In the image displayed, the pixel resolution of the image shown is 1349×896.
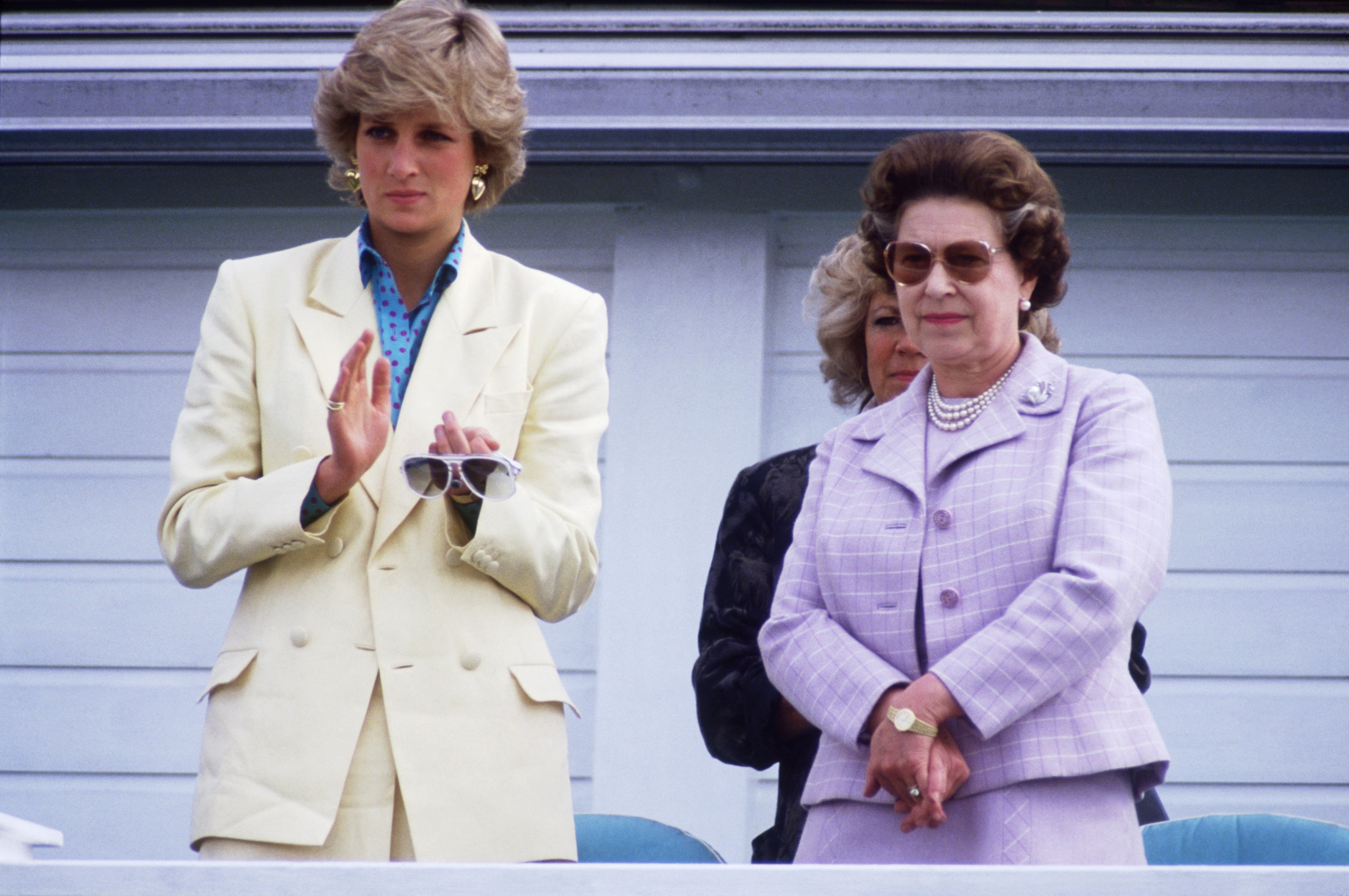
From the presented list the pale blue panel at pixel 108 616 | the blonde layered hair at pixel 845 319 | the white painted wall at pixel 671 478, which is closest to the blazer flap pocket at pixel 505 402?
the blonde layered hair at pixel 845 319

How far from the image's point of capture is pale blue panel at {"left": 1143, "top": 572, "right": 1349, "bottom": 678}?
12.0 ft

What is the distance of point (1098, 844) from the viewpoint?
64.8 inches

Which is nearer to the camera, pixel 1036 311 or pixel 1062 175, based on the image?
pixel 1036 311

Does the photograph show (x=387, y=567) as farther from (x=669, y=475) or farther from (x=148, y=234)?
(x=148, y=234)

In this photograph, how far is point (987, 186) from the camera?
75.0 inches

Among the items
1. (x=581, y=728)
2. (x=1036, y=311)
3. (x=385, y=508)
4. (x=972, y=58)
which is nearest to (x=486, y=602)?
(x=385, y=508)

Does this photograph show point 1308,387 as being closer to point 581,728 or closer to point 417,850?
point 581,728

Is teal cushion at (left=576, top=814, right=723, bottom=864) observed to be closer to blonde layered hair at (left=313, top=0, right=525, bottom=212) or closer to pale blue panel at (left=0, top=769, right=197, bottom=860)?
blonde layered hair at (left=313, top=0, right=525, bottom=212)

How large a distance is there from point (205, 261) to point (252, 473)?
2.24 metres

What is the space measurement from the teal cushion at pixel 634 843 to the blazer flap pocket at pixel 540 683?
66 cm

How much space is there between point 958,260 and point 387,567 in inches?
33.4

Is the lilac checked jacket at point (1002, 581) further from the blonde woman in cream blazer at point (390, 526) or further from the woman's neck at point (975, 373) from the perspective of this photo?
the blonde woman in cream blazer at point (390, 526)

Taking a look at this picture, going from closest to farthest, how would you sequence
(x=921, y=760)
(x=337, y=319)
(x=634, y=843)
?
1. (x=921, y=760)
2. (x=337, y=319)
3. (x=634, y=843)

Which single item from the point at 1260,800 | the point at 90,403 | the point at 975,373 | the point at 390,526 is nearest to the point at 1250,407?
the point at 1260,800
